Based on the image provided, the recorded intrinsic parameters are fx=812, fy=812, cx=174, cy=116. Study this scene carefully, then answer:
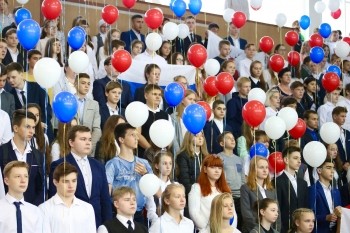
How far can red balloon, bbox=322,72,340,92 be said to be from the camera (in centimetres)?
913

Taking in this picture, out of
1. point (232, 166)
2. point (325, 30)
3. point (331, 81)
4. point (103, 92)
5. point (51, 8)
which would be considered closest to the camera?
point (232, 166)

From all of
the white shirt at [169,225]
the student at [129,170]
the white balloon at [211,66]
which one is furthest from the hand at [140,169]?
the white balloon at [211,66]

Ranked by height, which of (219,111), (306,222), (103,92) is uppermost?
(103,92)

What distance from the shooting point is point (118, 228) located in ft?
→ 17.7

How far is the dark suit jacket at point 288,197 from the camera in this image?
7066 mm

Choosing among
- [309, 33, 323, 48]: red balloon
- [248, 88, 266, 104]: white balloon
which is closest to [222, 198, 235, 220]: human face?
[248, 88, 266, 104]: white balloon

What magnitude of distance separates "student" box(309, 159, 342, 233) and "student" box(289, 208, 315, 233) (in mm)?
662

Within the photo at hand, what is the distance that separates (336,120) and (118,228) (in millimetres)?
4095

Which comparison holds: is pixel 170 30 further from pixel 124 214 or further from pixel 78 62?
pixel 124 214

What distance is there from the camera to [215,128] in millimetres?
7715

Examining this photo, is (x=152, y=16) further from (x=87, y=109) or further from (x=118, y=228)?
(x=118, y=228)

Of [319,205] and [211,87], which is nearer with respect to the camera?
[319,205]

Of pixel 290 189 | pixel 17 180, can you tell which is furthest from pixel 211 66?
pixel 17 180

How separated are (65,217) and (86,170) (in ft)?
1.75
